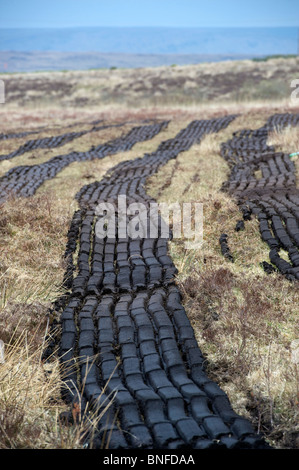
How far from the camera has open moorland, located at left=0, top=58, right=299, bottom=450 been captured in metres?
3.37

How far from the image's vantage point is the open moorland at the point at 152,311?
3365 mm

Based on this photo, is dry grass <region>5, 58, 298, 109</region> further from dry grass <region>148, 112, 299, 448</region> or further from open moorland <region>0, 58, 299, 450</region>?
dry grass <region>148, 112, 299, 448</region>

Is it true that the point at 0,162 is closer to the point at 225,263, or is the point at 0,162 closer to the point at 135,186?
the point at 135,186

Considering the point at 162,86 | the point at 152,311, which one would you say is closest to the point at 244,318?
the point at 152,311

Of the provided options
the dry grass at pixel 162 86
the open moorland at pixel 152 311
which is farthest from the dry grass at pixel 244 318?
the dry grass at pixel 162 86

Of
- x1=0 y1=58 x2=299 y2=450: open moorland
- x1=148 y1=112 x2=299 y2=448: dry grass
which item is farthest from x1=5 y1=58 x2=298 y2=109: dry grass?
x1=148 y1=112 x2=299 y2=448: dry grass

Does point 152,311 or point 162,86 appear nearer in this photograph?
point 152,311

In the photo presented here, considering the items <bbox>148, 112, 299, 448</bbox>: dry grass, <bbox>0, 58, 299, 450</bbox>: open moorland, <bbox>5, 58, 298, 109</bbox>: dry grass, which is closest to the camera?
<bbox>0, 58, 299, 450</bbox>: open moorland

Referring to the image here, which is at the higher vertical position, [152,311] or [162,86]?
[162,86]

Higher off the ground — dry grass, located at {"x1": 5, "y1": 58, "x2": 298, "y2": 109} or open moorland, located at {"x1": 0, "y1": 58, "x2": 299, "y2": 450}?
dry grass, located at {"x1": 5, "y1": 58, "x2": 298, "y2": 109}

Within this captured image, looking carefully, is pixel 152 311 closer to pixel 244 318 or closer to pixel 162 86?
pixel 244 318

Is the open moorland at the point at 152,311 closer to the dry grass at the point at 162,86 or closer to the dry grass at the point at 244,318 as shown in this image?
the dry grass at the point at 244,318

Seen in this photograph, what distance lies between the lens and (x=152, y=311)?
5.14 m

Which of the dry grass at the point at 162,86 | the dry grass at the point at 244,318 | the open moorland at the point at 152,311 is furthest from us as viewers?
the dry grass at the point at 162,86
